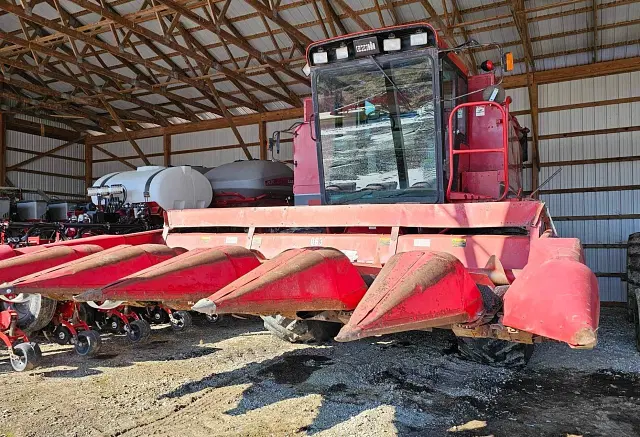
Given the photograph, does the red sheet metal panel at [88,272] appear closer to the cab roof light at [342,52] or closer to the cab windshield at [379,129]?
the cab windshield at [379,129]

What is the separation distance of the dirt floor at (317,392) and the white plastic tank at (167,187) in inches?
120

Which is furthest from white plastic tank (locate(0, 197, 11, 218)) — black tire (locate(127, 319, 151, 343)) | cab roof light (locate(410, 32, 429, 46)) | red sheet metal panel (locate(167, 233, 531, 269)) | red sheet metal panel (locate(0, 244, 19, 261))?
cab roof light (locate(410, 32, 429, 46))

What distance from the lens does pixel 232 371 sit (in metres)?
3.96

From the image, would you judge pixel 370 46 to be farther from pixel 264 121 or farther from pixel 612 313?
pixel 264 121

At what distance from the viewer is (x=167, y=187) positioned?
7602mm

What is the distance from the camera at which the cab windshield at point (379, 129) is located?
3729mm

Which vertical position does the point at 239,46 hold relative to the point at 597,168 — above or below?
above

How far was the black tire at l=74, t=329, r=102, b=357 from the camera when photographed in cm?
448

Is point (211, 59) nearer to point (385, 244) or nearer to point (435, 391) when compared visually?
point (385, 244)

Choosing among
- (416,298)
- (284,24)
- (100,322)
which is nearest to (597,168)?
(284,24)

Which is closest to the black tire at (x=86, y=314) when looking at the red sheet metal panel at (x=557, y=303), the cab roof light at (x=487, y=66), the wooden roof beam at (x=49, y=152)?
the cab roof light at (x=487, y=66)

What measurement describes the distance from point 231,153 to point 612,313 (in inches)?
354

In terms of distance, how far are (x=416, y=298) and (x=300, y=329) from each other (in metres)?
2.54

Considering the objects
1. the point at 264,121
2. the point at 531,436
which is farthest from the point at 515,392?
the point at 264,121
